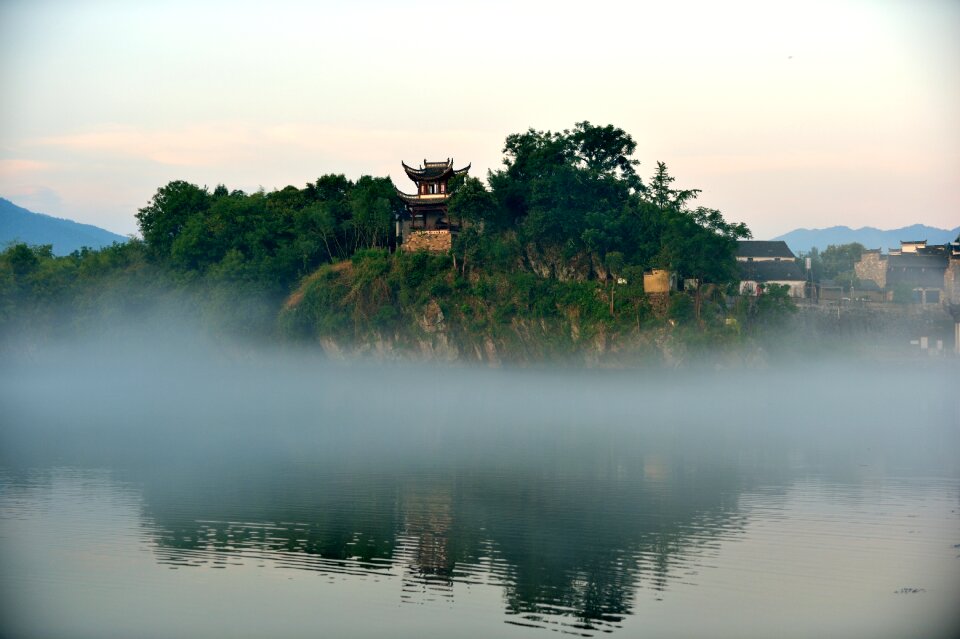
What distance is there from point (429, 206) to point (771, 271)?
23.9m

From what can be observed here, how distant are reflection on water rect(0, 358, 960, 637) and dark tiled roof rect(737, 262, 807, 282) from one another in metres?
28.3

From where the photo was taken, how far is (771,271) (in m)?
73.9

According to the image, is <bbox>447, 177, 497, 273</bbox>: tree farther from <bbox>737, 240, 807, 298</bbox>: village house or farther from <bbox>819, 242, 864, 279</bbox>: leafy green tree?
<bbox>819, 242, 864, 279</bbox>: leafy green tree

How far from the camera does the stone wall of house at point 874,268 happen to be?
75375 millimetres

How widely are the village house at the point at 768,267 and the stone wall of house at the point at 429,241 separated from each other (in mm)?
18647

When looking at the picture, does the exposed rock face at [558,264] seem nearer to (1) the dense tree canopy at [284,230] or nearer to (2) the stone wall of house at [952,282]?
(1) the dense tree canopy at [284,230]

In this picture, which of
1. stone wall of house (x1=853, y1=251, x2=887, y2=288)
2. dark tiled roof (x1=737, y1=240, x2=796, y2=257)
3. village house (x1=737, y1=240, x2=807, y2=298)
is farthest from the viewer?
dark tiled roof (x1=737, y1=240, x2=796, y2=257)

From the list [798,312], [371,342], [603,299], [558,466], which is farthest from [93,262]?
[558,466]

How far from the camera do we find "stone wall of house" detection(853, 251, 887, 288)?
247 ft

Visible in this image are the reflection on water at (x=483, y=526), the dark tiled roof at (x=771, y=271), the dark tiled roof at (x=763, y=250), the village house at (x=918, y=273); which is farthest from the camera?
the dark tiled roof at (x=763, y=250)

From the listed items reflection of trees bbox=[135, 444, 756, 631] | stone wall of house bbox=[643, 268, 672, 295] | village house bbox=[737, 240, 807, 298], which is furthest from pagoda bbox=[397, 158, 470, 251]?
reflection of trees bbox=[135, 444, 756, 631]

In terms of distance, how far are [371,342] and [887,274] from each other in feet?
119

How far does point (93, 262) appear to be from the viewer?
78250mm

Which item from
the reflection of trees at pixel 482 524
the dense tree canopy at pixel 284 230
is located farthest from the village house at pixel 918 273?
the reflection of trees at pixel 482 524
